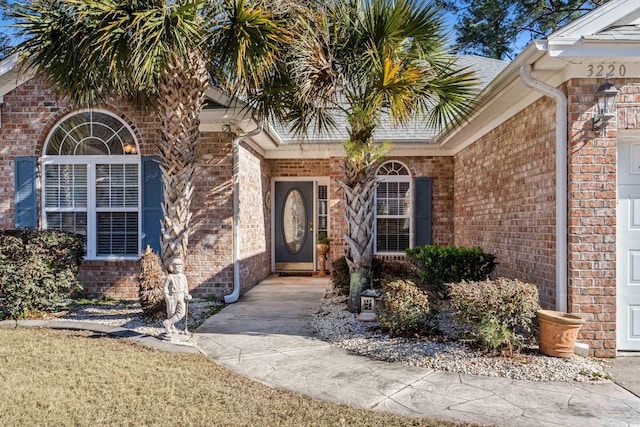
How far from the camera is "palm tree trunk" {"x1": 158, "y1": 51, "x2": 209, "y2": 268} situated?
6340 mm

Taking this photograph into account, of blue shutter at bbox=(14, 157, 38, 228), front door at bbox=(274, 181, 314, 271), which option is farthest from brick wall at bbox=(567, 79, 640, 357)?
blue shutter at bbox=(14, 157, 38, 228)

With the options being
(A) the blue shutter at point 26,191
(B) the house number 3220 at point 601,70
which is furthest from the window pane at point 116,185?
(B) the house number 3220 at point 601,70

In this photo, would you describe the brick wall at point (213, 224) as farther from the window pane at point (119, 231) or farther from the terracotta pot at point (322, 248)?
the terracotta pot at point (322, 248)

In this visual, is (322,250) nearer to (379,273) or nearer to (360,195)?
(379,273)

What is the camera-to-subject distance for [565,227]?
527cm

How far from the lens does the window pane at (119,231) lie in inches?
341

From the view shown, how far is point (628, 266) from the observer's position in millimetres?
5352

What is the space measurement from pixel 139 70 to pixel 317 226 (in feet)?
25.4

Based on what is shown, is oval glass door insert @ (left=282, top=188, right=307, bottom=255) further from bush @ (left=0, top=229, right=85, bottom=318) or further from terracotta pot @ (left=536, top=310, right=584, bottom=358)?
terracotta pot @ (left=536, top=310, right=584, bottom=358)

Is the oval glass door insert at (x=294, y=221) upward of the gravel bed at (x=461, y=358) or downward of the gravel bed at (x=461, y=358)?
upward

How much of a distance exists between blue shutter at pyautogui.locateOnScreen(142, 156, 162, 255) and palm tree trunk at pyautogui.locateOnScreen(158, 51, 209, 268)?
7.12ft

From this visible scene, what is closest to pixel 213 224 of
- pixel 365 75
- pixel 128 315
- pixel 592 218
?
pixel 128 315

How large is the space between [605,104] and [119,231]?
7966mm

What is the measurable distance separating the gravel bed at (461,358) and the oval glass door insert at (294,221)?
643 cm
